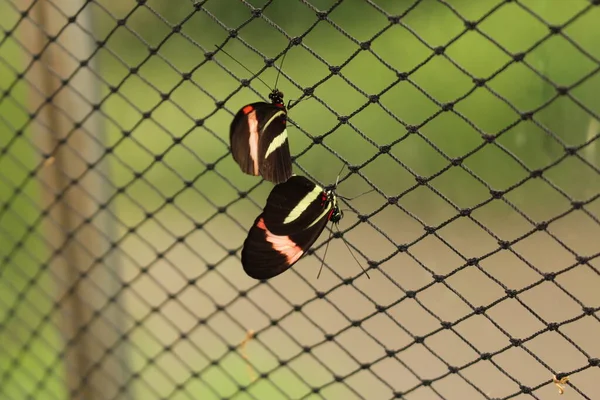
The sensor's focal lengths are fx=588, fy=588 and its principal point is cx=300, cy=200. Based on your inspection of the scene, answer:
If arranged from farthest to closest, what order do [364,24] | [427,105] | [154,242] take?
[154,242] → [427,105] → [364,24]

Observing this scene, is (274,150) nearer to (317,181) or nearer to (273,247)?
(273,247)

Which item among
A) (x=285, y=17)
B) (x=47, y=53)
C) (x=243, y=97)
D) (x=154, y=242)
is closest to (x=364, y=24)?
(x=285, y=17)

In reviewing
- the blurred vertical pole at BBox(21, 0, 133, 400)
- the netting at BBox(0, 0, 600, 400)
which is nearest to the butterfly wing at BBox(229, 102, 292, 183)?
the netting at BBox(0, 0, 600, 400)

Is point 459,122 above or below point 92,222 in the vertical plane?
above

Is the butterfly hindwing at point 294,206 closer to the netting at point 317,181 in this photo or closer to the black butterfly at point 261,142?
the black butterfly at point 261,142

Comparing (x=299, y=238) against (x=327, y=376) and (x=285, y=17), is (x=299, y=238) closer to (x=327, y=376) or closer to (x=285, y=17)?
(x=285, y=17)

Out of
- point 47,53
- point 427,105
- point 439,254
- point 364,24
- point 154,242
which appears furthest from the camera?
point 154,242

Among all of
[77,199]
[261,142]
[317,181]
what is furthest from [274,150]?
[77,199]

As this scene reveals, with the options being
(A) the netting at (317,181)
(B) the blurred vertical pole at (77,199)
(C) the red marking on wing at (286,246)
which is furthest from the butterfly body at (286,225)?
(B) the blurred vertical pole at (77,199)
